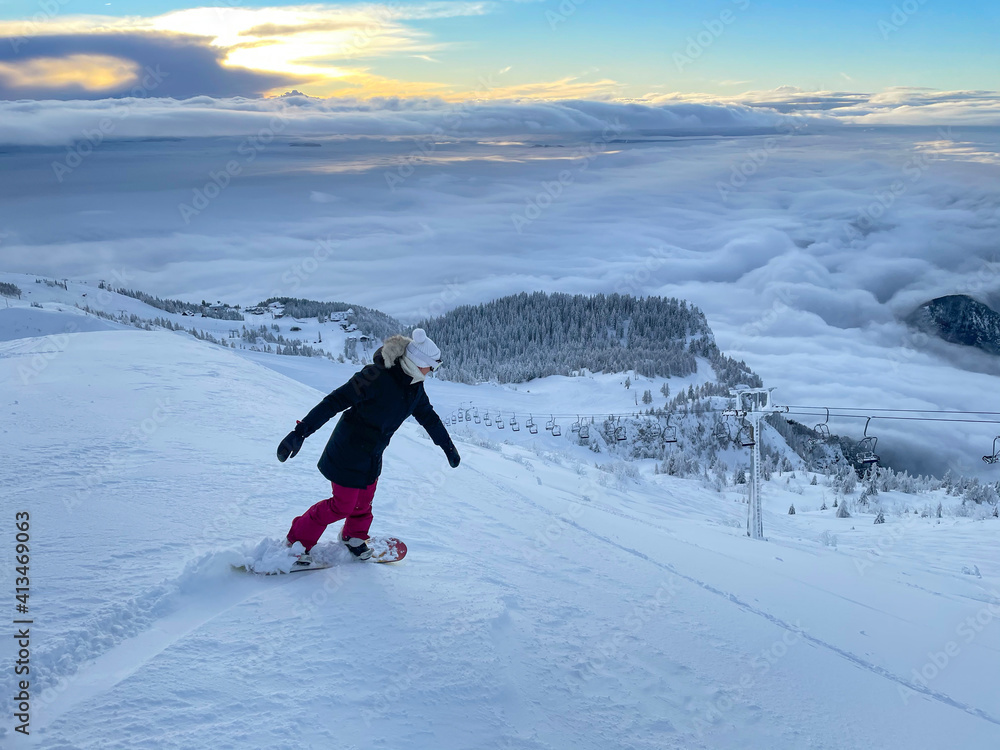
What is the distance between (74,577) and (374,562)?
79.7 inches

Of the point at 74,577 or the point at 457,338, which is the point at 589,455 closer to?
the point at 74,577

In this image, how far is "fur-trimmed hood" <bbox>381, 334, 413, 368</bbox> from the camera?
15.3 feet

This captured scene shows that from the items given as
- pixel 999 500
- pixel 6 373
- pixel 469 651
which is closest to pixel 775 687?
pixel 469 651

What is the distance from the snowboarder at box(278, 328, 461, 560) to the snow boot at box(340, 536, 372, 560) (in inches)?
9.6

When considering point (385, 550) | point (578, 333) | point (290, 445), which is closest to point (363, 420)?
point (290, 445)

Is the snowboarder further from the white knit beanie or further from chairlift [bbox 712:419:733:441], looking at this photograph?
chairlift [bbox 712:419:733:441]

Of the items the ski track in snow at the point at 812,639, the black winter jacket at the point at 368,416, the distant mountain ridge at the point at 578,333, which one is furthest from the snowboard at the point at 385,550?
the distant mountain ridge at the point at 578,333

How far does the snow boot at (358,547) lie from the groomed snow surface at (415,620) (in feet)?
0.30

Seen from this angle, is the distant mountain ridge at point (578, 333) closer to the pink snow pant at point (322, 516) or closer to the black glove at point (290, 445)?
the pink snow pant at point (322, 516)

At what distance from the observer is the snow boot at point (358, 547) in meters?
5.04

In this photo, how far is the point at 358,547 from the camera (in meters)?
5.05

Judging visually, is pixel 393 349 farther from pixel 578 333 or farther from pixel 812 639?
pixel 578 333

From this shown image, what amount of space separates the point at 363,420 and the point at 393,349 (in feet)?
1.93

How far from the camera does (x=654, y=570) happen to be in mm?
6238
